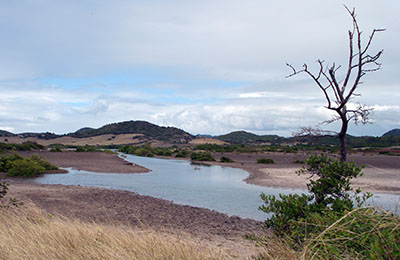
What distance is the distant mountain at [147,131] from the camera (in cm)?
12219

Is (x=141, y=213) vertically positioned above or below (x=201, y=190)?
above

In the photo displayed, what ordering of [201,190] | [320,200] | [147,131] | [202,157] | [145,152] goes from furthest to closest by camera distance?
1. [147,131]
2. [145,152]
3. [202,157]
4. [201,190]
5. [320,200]

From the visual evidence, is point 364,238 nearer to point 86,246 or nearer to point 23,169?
point 86,246

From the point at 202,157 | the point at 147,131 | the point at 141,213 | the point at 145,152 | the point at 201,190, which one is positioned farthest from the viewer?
the point at 147,131

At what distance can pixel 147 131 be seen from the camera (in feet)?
441

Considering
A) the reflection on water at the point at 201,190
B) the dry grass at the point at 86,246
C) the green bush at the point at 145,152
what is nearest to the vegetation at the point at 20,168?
the reflection on water at the point at 201,190

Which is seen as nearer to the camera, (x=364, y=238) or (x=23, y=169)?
(x=364, y=238)

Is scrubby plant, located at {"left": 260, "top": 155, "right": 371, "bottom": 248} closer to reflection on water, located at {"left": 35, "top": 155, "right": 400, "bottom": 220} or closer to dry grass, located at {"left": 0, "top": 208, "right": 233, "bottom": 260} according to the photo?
dry grass, located at {"left": 0, "top": 208, "right": 233, "bottom": 260}

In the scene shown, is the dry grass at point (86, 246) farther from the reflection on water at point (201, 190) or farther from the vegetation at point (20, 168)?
the vegetation at point (20, 168)

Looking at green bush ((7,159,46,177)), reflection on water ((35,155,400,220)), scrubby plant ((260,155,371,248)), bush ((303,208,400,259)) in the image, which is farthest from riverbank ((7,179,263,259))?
green bush ((7,159,46,177))

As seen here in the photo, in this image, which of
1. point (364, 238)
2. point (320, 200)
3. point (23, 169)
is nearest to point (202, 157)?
point (23, 169)

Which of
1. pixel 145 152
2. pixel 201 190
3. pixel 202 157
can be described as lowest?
pixel 201 190

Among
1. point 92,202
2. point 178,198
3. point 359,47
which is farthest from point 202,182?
point 359,47

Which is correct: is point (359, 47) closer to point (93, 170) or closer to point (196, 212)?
point (196, 212)
